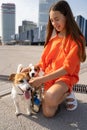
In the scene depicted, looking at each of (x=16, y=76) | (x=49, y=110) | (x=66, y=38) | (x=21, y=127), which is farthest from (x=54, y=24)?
(x=21, y=127)

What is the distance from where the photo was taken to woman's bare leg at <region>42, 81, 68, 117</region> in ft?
8.90

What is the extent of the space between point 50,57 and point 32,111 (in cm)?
62

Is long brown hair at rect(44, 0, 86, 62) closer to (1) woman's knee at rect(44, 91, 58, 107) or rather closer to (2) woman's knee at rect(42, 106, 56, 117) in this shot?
(1) woman's knee at rect(44, 91, 58, 107)

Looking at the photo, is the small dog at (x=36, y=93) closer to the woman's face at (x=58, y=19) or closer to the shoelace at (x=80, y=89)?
the woman's face at (x=58, y=19)

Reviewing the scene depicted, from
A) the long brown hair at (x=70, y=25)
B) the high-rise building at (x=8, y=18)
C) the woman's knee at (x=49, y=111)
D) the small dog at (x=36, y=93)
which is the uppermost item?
the long brown hair at (x=70, y=25)

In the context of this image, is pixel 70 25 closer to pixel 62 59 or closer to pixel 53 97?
pixel 62 59

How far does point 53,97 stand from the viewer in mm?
2697

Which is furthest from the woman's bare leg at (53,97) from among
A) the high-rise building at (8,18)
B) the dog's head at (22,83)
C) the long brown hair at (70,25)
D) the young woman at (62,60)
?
the high-rise building at (8,18)

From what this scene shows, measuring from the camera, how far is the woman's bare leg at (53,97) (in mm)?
2714

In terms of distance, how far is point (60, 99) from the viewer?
109 inches

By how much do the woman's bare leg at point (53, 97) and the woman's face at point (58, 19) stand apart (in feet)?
1.94

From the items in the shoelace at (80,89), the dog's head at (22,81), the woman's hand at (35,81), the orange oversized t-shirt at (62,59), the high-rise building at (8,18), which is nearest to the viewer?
the dog's head at (22,81)

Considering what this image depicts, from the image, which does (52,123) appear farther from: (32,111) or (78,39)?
(78,39)

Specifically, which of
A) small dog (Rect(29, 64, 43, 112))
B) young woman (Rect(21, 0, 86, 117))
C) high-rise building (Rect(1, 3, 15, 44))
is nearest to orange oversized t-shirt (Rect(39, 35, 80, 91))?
young woman (Rect(21, 0, 86, 117))
